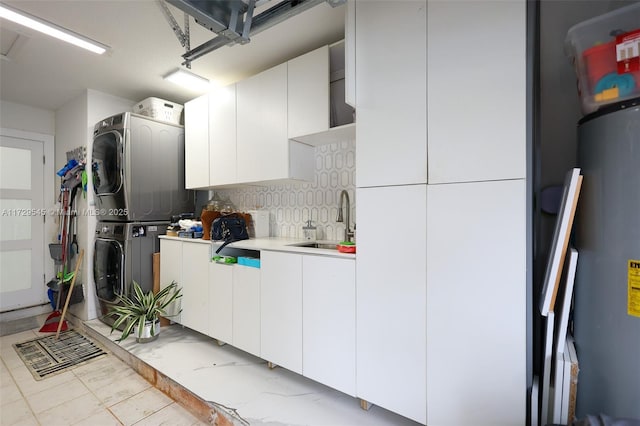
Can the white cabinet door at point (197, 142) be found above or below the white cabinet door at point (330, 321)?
above

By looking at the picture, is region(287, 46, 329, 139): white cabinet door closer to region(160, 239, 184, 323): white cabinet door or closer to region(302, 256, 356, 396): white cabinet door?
region(302, 256, 356, 396): white cabinet door

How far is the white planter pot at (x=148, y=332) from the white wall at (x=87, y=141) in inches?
45.4

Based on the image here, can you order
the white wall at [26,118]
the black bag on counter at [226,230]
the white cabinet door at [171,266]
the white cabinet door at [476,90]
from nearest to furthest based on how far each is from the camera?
the white cabinet door at [476,90], the black bag on counter at [226,230], the white cabinet door at [171,266], the white wall at [26,118]

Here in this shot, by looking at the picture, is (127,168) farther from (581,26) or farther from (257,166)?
(581,26)

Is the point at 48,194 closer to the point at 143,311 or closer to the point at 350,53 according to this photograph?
the point at 143,311

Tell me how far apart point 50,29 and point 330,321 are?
2928mm

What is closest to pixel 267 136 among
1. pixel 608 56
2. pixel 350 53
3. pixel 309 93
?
pixel 309 93

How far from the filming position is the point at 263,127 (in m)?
2.38

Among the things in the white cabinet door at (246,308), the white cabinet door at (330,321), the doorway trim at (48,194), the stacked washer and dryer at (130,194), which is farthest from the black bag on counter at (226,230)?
the doorway trim at (48,194)

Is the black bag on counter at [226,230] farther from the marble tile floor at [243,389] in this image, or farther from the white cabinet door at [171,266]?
the marble tile floor at [243,389]

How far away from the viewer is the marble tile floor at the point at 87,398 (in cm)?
174

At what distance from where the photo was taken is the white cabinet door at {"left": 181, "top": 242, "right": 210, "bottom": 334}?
2.50 meters

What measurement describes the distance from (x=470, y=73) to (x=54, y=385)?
3.44m

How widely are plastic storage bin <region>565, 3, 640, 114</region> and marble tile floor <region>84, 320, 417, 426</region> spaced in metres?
1.90
